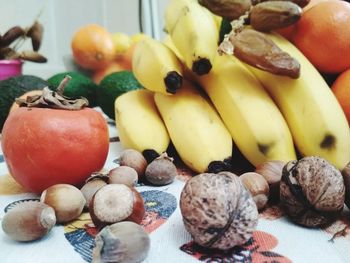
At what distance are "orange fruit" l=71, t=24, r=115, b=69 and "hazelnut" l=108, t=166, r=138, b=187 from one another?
110cm

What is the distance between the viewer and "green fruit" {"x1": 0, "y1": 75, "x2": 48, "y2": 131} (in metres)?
0.84

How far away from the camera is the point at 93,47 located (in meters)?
1.45

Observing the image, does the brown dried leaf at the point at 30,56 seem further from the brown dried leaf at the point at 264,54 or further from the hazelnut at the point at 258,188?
the hazelnut at the point at 258,188

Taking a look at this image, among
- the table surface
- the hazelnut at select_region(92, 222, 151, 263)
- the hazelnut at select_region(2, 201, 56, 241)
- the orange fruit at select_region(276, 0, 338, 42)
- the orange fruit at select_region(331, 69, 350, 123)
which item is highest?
the orange fruit at select_region(276, 0, 338, 42)

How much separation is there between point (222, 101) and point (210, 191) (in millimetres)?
254

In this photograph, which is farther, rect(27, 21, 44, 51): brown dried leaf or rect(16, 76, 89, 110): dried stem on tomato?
rect(27, 21, 44, 51): brown dried leaf

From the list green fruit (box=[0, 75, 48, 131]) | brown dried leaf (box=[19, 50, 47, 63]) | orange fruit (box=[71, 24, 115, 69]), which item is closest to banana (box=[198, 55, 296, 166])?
green fruit (box=[0, 75, 48, 131])

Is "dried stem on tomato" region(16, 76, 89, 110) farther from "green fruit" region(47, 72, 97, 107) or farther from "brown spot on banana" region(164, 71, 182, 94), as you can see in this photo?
"green fruit" region(47, 72, 97, 107)

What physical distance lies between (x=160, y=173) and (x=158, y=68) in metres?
0.17

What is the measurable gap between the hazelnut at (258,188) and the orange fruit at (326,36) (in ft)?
0.84

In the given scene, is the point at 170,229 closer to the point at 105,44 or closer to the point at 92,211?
the point at 92,211

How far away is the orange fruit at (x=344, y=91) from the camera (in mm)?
529

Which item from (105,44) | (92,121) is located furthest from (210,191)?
(105,44)

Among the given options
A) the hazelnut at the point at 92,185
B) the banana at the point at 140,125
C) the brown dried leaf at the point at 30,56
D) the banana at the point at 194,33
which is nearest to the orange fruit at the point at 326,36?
the banana at the point at 194,33
